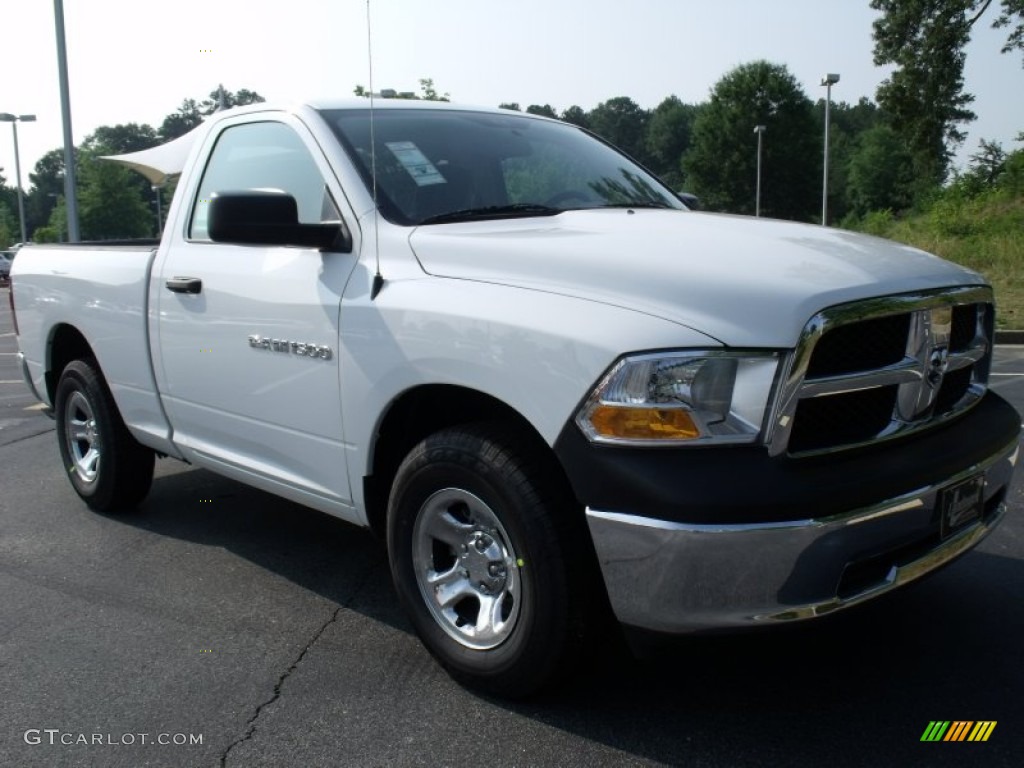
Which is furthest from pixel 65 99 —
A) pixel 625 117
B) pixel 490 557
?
pixel 625 117

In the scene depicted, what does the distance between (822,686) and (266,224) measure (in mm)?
2314

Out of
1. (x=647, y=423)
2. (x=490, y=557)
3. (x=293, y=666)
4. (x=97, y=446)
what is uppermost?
(x=647, y=423)

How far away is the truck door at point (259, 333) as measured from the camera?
3428mm

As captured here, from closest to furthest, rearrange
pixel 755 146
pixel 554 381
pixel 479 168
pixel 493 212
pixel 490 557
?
pixel 554 381
pixel 490 557
pixel 493 212
pixel 479 168
pixel 755 146

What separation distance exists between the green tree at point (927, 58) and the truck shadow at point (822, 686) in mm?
26069

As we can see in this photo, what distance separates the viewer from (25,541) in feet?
15.7

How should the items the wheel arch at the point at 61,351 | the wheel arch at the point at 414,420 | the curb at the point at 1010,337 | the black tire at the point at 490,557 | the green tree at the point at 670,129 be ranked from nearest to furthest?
1. the black tire at the point at 490,557
2. the wheel arch at the point at 414,420
3. the wheel arch at the point at 61,351
4. the curb at the point at 1010,337
5. the green tree at the point at 670,129

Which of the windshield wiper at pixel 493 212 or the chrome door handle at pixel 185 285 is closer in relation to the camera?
the windshield wiper at pixel 493 212

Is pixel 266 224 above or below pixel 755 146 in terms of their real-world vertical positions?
below

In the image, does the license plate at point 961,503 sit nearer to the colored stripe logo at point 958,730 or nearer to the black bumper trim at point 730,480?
the black bumper trim at point 730,480

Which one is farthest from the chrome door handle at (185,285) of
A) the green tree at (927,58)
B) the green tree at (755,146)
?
the green tree at (755,146)

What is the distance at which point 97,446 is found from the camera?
5055mm

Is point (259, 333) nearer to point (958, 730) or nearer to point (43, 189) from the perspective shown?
point (958, 730)

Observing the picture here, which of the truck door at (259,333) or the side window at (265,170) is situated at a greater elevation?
the side window at (265,170)
